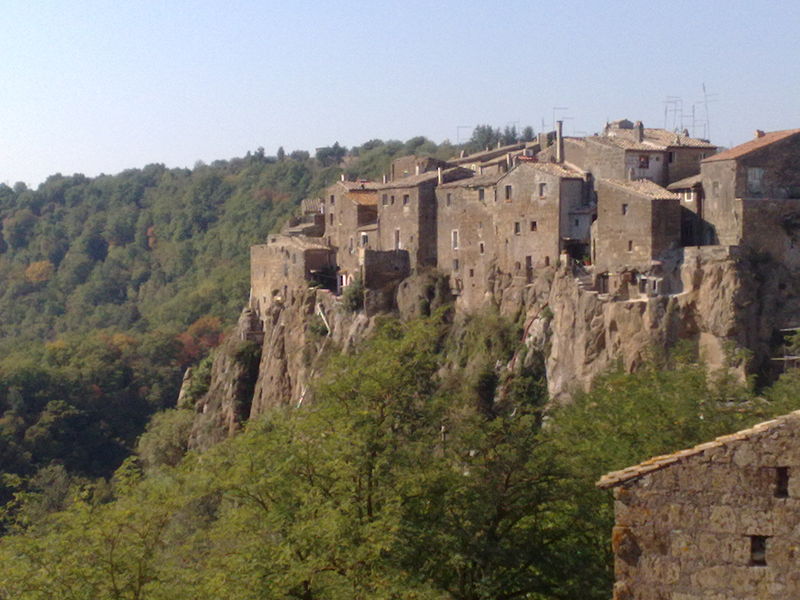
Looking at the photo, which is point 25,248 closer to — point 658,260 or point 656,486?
point 658,260

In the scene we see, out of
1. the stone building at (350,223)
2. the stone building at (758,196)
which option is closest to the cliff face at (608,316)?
the stone building at (758,196)

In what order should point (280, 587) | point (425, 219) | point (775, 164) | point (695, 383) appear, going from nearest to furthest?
point (280, 587) < point (695, 383) < point (775, 164) < point (425, 219)

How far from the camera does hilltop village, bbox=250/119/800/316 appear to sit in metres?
43.9

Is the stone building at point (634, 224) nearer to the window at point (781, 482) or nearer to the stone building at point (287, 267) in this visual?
the stone building at point (287, 267)

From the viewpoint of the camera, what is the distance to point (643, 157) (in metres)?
48.7

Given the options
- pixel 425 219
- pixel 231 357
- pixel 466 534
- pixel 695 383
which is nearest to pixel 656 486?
pixel 466 534

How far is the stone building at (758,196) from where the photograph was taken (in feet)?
142

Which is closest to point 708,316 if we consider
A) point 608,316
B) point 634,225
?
point 608,316

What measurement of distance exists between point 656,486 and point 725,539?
762 mm

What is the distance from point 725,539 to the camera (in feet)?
38.5

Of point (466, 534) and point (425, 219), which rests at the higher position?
point (425, 219)

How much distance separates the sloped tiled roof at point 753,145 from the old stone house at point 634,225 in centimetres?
210

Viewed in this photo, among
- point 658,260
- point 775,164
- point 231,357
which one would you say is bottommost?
point 231,357

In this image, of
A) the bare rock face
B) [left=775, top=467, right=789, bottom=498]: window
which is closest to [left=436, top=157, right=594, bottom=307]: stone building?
the bare rock face
